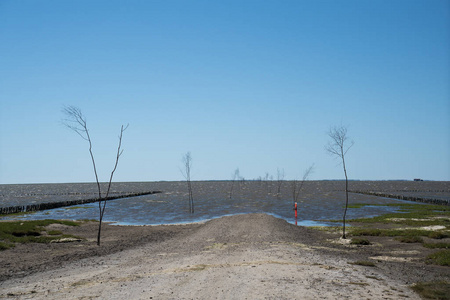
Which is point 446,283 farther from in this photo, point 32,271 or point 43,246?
point 43,246

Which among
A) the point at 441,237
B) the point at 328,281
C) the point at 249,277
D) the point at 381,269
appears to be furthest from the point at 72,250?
the point at 441,237

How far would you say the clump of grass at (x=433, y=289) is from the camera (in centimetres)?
996

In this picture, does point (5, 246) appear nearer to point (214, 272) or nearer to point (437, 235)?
point (214, 272)

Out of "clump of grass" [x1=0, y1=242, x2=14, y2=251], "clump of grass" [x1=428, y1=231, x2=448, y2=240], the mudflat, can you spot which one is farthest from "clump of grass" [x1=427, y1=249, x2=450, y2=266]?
"clump of grass" [x1=0, y1=242, x2=14, y2=251]

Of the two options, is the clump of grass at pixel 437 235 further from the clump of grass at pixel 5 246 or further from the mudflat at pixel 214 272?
the clump of grass at pixel 5 246

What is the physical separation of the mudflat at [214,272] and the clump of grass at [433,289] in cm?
36

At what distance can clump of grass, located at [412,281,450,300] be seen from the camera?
9.96 metres

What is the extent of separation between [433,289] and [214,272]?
23.7 ft

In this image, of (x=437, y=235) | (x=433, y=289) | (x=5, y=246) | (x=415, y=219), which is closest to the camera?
(x=433, y=289)

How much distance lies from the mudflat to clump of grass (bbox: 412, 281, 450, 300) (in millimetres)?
362

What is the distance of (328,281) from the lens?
11.2 m

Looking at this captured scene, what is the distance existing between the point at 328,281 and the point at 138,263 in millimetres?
8319

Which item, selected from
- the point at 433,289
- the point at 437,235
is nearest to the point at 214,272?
the point at 433,289

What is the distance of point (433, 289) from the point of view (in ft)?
34.6
